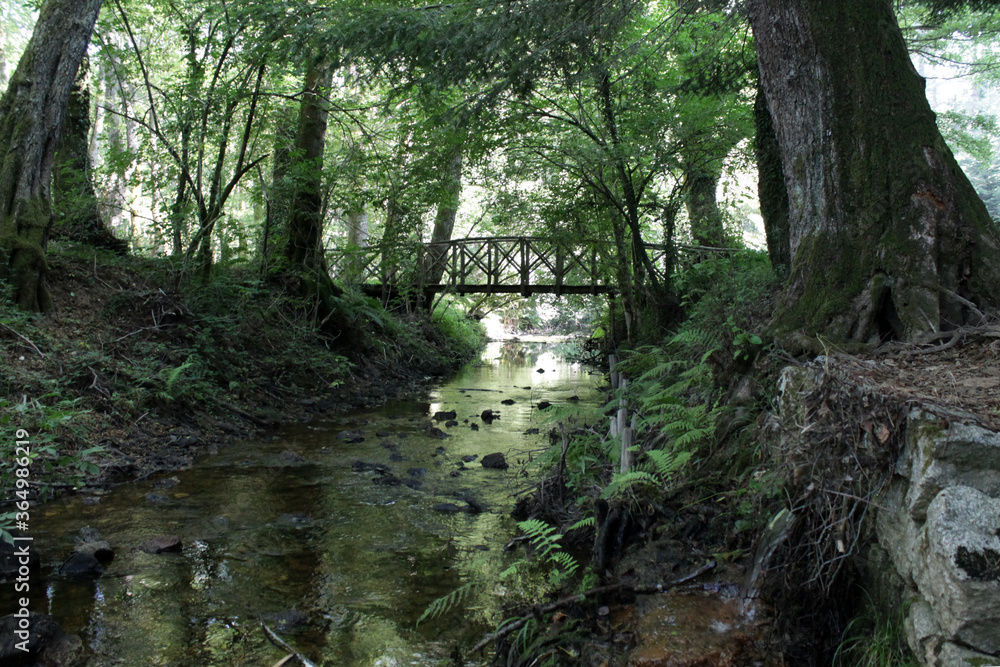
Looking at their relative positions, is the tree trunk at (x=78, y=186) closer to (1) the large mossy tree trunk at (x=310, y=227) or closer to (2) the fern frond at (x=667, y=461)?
(1) the large mossy tree trunk at (x=310, y=227)

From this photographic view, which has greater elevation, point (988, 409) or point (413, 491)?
point (988, 409)

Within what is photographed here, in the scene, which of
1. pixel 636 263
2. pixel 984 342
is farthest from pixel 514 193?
pixel 984 342

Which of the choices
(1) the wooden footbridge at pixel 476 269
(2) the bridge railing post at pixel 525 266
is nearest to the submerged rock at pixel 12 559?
(1) the wooden footbridge at pixel 476 269

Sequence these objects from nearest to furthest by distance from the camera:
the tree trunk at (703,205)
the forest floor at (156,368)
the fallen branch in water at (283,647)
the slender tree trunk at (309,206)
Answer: the fallen branch in water at (283,647) < the forest floor at (156,368) < the tree trunk at (703,205) < the slender tree trunk at (309,206)

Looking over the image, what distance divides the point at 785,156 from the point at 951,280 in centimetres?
135

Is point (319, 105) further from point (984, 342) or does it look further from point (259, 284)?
point (984, 342)

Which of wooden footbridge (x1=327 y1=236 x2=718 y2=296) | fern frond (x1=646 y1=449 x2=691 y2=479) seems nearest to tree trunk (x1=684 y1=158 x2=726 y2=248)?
wooden footbridge (x1=327 y1=236 x2=718 y2=296)

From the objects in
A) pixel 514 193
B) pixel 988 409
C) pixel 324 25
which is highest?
pixel 324 25

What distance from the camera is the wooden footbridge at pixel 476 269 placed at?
1291 cm

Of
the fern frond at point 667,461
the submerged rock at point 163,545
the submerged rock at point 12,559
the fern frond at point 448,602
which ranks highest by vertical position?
the fern frond at point 667,461

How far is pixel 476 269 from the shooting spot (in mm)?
15195

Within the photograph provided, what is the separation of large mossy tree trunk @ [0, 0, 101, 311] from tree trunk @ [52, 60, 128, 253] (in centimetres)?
118

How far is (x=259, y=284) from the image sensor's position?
8.82 meters

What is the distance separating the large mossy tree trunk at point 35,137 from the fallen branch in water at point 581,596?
555 cm
